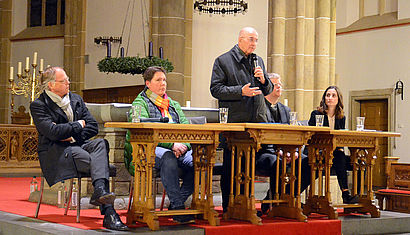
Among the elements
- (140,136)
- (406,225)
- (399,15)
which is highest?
(399,15)

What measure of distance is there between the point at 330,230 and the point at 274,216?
487 millimetres

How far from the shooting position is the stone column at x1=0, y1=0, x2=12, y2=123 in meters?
17.9

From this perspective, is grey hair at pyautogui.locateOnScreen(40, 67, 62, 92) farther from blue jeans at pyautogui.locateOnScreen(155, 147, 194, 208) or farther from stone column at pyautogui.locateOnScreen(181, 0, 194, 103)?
stone column at pyautogui.locateOnScreen(181, 0, 194, 103)

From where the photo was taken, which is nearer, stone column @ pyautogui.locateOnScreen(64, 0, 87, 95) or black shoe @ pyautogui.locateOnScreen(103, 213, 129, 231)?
black shoe @ pyautogui.locateOnScreen(103, 213, 129, 231)

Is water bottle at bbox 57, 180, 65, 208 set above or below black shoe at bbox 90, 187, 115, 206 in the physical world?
below

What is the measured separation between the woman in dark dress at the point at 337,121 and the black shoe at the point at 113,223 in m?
2.32

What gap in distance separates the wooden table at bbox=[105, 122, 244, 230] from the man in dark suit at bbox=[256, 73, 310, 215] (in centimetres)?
81

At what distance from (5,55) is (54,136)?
545 inches

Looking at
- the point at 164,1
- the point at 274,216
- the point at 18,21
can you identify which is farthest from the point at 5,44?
the point at 274,216

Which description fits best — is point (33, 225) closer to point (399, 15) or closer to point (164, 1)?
point (164, 1)

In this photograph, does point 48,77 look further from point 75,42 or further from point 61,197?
point 75,42

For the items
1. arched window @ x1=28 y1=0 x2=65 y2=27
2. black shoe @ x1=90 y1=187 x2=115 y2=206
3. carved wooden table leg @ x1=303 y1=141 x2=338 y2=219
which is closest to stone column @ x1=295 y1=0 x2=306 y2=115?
carved wooden table leg @ x1=303 y1=141 x2=338 y2=219

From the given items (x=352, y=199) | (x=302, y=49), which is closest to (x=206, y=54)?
(x=302, y=49)

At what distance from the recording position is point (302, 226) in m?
5.29
